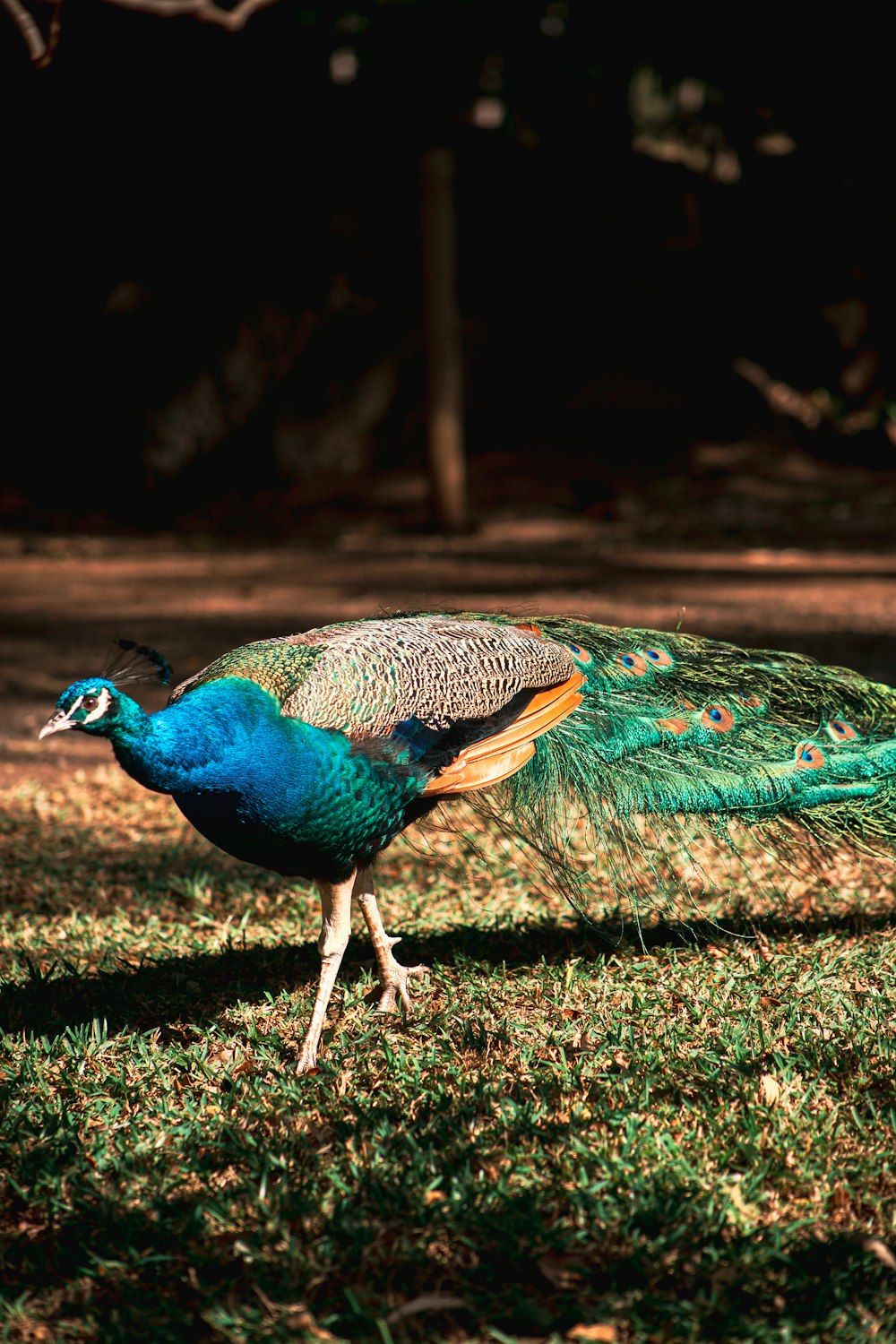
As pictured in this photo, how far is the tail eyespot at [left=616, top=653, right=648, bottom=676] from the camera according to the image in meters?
3.60

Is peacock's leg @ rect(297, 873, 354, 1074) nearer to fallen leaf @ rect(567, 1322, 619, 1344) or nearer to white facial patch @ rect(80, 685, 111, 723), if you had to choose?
white facial patch @ rect(80, 685, 111, 723)

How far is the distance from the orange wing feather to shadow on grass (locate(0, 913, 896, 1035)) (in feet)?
1.47

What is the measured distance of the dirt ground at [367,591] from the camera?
721 centimetres

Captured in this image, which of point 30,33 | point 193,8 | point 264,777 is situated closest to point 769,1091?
point 264,777

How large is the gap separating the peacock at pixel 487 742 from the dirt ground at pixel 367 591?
8.33ft

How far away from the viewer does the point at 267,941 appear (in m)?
3.84

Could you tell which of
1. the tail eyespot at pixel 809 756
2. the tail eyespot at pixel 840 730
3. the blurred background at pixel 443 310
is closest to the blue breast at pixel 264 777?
the tail eyespot at pixel 809 756

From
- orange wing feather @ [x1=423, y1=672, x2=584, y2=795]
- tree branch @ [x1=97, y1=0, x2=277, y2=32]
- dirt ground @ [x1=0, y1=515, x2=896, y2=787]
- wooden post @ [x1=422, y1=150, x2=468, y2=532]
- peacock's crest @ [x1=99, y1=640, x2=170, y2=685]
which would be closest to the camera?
peacock's crest @ [x1=99, y1=640, x2=170, y2=685]

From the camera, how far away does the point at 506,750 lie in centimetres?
318

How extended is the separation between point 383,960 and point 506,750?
1.91 feet

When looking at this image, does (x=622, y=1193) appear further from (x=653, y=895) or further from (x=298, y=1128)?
(x=653, y=895)

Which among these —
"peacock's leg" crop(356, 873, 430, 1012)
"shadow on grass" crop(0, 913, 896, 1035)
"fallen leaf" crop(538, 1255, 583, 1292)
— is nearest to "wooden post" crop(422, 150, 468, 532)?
"shadow on grass" crop(0, 913, 896, 1035)

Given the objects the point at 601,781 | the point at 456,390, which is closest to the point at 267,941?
the point at 601,781

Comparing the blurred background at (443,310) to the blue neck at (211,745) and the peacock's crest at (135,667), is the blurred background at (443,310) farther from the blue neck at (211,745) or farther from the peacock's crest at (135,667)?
the blue neck at (211,745)
